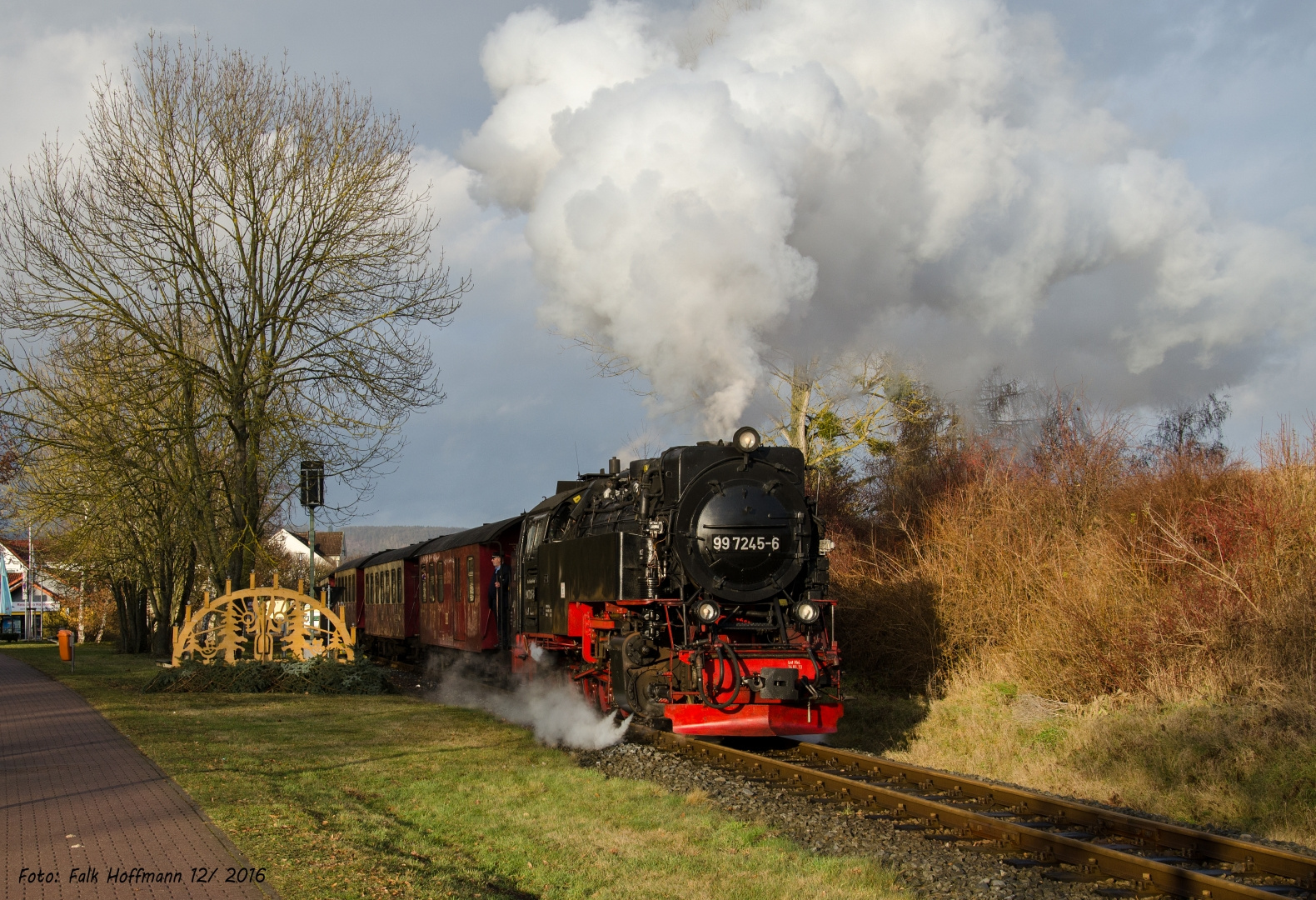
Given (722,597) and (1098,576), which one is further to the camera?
(1098,576)

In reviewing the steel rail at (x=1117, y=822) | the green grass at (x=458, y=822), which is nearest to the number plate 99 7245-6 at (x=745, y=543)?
the steel rail at (x=1117, y=822)

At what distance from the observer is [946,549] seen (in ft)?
51.4

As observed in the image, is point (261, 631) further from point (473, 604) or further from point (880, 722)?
point (880, 722)

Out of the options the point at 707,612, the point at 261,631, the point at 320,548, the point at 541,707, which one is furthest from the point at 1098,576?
the point at 320,548

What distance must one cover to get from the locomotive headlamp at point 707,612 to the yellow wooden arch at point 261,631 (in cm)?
1024

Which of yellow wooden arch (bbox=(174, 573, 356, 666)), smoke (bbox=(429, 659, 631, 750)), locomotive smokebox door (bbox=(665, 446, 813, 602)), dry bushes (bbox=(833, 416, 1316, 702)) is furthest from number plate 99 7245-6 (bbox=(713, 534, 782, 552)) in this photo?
yellow wooden arch (bbox=(174, 573, 356, 666))

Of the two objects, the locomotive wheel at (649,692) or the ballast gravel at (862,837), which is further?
the locomotive wheel at (649,692)

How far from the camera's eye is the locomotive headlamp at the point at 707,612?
10.4 meters

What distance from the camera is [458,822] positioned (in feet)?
25.5

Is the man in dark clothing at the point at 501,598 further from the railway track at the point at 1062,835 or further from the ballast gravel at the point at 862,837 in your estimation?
the railway track at the point at 1062,835

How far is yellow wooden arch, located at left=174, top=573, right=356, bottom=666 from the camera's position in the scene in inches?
736

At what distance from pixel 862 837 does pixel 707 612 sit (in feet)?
10.8

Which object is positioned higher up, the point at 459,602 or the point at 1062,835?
the point at 459,602

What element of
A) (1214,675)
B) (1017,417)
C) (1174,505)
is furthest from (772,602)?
(1017,417)
